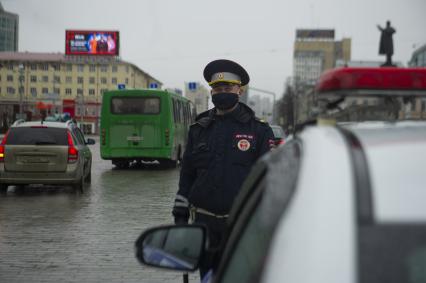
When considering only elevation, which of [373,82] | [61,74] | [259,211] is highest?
[61,74]

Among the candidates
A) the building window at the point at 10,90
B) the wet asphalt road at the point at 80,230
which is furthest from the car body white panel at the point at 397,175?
the building window at the point at 10,90

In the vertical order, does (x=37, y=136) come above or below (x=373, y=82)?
below

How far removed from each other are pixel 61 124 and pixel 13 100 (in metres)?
108

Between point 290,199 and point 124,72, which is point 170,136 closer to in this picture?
point 290,199

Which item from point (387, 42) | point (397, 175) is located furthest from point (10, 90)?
point (397, 175)

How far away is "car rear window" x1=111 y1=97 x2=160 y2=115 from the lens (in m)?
22.4

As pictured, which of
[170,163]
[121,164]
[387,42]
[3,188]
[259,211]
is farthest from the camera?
[121,164]

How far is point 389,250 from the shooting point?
Answer: 1.13 metres

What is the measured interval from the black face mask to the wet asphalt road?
7.61 ft

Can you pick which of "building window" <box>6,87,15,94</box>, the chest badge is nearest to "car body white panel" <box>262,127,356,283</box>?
the chest badge

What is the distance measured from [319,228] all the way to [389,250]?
137 millimetres

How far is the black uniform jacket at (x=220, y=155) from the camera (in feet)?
12.5

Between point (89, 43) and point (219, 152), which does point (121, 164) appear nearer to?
point (219, 152)

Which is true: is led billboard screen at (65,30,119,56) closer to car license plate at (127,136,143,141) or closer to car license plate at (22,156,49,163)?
car license plate at (127,136,143,141)
